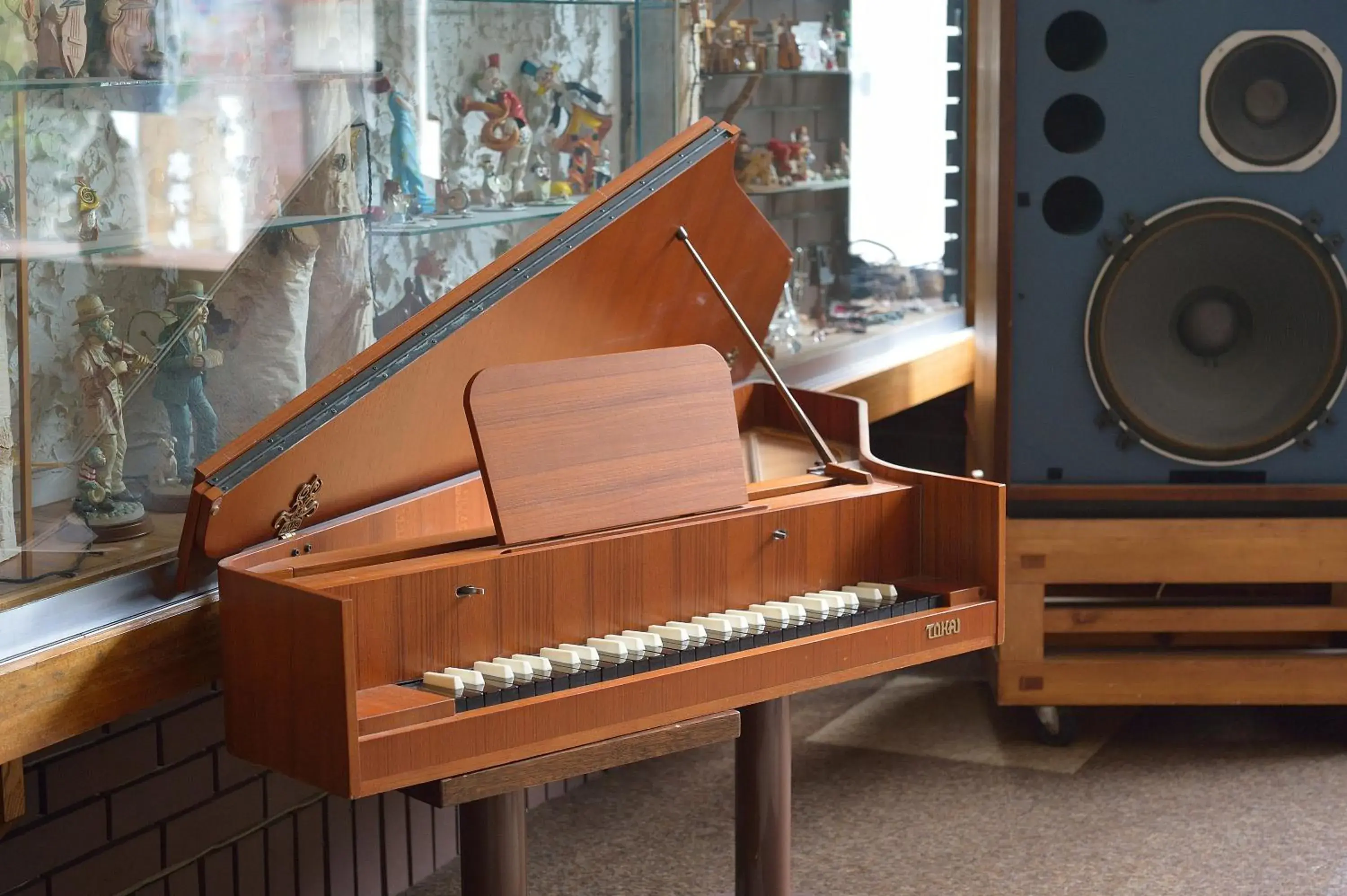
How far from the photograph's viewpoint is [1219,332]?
8.91ft

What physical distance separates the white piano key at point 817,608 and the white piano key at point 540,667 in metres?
0.34

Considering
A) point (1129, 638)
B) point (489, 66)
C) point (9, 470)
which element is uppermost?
point (489, 66)

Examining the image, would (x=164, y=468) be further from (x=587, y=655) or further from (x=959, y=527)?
(x=959, y=527)

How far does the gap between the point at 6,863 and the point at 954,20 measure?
2739mm

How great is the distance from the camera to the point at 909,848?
2.57 m

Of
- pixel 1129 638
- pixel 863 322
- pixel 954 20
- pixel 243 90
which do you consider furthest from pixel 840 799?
pixel 954 20

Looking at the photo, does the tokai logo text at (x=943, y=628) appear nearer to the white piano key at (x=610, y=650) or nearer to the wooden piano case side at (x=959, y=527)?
the wooden piano case side at (x=959, y=527)

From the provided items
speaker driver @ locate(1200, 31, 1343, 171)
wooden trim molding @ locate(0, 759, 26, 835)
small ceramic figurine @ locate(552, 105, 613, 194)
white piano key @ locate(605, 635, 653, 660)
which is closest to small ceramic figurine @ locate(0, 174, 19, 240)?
wooden trim molding @ locate(0, 759, 26, 835)

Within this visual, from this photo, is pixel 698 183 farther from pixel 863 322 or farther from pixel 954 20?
pixel 954 20

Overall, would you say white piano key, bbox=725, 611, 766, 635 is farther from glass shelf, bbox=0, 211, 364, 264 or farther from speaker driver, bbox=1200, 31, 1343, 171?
speaker driver, bbox=1200, 31, 1343, 171

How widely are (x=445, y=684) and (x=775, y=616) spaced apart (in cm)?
42

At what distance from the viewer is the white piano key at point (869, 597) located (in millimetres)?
1848

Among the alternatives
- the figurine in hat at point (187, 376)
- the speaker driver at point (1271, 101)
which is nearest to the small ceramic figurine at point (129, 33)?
the figurine in hat at point (187, 376)

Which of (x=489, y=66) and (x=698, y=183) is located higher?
(x=489, y=66)
